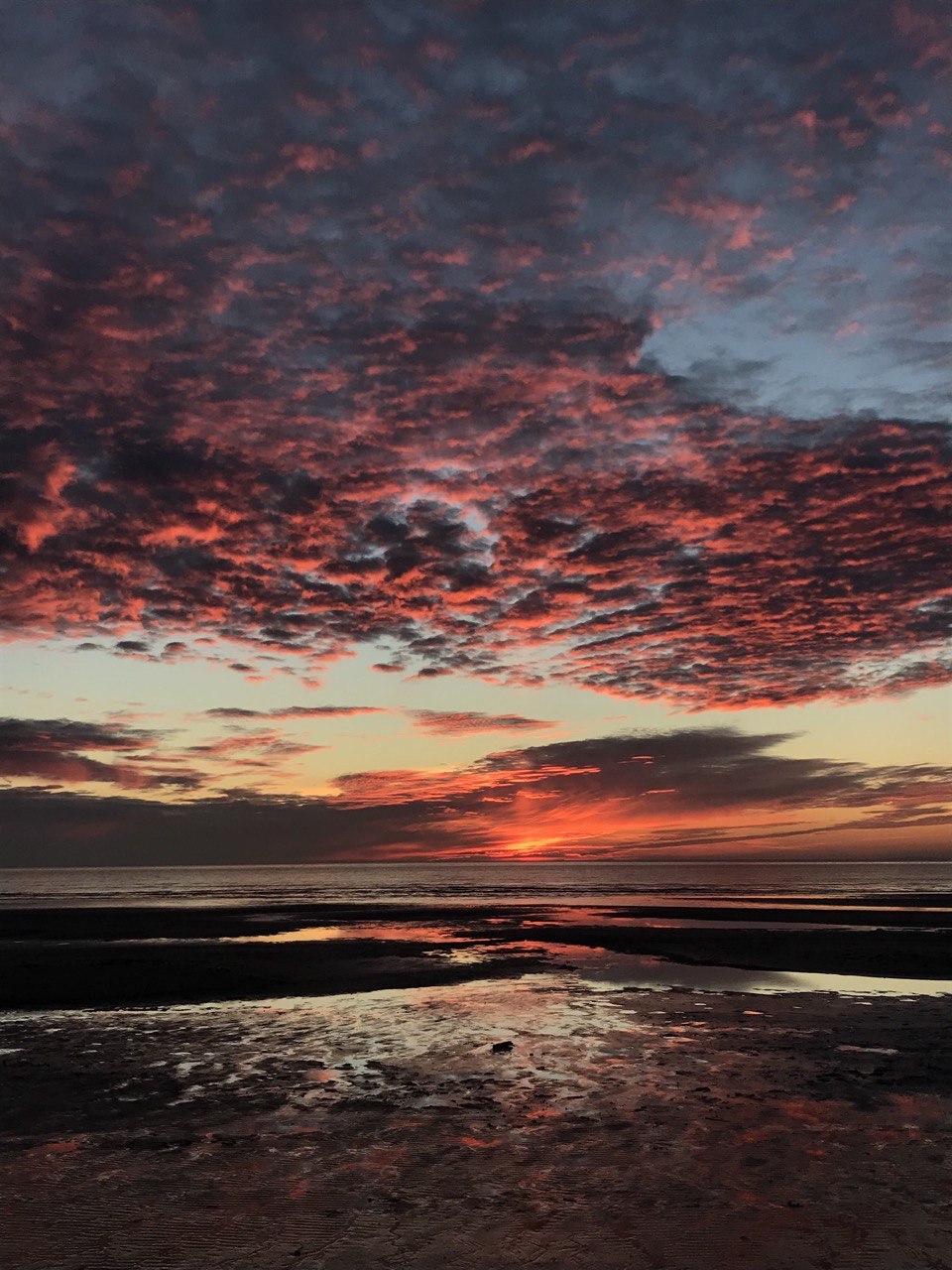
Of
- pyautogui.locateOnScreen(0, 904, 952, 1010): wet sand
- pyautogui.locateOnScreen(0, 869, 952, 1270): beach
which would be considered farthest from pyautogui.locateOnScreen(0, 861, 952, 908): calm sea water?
pyautogui.locateOnScreen(0, 869, 952, 1270): beach

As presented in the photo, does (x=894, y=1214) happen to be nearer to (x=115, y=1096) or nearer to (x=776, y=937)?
(x=115, y=1096)

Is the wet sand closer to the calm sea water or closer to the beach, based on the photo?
the beach

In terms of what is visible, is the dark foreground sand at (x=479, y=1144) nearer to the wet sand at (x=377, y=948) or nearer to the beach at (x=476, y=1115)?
the beach at (x=476, y=1115)

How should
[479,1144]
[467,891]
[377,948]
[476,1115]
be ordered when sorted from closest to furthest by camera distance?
[479,1144], [476,1115], [377,948], [467,891]

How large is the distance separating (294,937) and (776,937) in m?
19.7

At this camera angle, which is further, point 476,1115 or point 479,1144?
point 476,1115

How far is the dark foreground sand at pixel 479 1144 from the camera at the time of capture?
7.60m

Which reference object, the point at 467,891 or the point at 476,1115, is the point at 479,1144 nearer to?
the point at 476,1115

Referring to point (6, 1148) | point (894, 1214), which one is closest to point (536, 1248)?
point (894, 1214)

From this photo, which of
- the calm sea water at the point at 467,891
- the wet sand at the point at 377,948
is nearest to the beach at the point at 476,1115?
the wet sand at the point at 377,948

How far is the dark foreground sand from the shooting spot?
7.60m

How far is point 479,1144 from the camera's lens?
1020 centimetres

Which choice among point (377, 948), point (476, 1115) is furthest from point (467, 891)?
point (476, 1115)

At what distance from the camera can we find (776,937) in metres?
35.1
